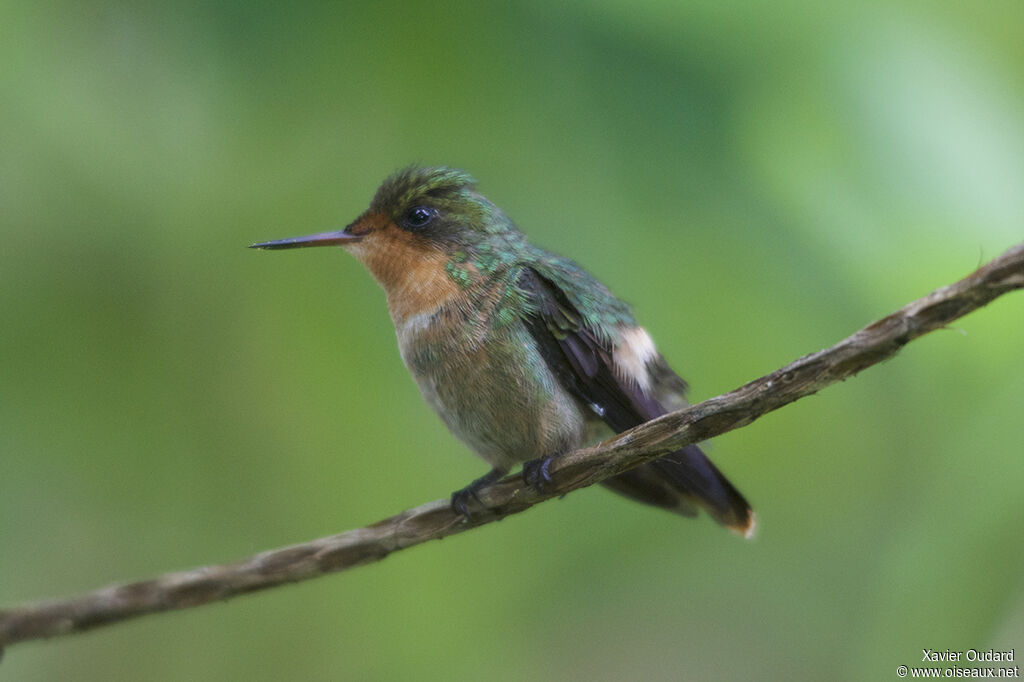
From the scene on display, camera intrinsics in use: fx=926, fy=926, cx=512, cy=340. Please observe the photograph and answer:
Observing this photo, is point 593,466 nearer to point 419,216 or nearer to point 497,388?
point 497,388

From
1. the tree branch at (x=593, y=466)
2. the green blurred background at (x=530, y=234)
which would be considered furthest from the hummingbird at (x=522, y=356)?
the tree branch at (x=593, y=466)

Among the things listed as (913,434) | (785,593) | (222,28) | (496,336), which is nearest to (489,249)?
(496,336)

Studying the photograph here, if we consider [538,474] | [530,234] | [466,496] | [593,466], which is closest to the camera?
[593,466]

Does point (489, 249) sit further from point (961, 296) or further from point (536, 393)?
point (961, 296)

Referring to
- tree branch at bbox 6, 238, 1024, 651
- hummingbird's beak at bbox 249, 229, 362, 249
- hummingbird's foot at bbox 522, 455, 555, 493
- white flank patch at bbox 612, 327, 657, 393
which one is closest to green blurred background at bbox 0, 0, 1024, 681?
white flank patch at bbox 612, 327, 657, 393

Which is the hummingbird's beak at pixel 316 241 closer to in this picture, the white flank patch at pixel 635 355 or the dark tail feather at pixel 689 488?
the white flank patch at pixel 635 355

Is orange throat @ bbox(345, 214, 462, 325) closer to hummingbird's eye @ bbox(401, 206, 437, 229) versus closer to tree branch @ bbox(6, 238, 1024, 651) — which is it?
hummingbird's eye @ bbox(401, 206, 437, 229)

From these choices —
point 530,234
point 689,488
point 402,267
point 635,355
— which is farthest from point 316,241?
point 689,488
